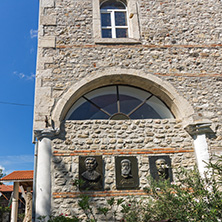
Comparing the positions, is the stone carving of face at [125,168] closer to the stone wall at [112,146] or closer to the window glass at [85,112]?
the stone wall at [112,146]

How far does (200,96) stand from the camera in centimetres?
589

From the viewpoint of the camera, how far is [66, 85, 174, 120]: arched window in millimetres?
5895

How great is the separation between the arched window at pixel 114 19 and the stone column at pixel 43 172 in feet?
10.3

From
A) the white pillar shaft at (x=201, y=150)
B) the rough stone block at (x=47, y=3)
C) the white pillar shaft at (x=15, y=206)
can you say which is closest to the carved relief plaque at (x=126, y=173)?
the white pillar shaft at (x=201, y=150)

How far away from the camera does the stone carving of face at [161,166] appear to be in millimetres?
5209

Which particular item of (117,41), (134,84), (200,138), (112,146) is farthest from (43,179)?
(117,41)

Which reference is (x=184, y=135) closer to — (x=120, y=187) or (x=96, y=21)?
(x=120, y=187)

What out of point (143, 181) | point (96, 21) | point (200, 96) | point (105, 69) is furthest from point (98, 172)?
point (96, 21)

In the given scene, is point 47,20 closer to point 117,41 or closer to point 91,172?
point 117,41

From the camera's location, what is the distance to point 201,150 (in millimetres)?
5379

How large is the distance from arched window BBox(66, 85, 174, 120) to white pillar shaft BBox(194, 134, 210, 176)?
0.89m

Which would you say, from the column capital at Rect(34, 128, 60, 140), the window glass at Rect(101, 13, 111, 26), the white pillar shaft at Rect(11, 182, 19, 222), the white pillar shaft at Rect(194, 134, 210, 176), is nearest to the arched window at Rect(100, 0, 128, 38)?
the window glass at Rect(101, 13, 111, 26)

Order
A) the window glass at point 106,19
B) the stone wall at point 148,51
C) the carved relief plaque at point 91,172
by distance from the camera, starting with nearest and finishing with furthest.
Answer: the carved relief plaque at point 91,172 → the stone wall at point 148,51 → the window glass at point 106,19

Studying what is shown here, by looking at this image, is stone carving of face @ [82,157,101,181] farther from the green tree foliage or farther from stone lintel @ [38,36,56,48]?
stone lintel @ [38,36,56,48]
